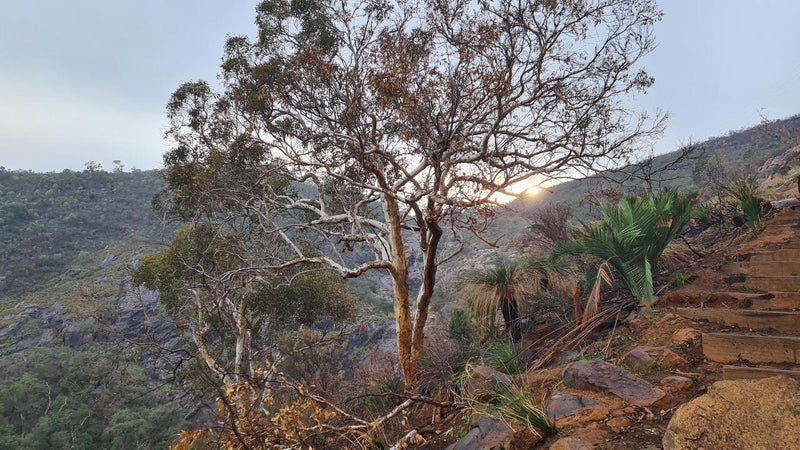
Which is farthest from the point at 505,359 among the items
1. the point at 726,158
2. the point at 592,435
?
the point at 726,158

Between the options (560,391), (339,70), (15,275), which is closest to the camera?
(560,391)

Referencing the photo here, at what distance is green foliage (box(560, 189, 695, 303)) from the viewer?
486 cm

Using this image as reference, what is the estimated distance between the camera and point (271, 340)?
1466 centimetres

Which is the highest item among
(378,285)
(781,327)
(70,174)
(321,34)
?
(70,174)

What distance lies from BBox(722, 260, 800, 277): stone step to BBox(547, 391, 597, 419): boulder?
3136mm

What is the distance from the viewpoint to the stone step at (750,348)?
292 centimetres

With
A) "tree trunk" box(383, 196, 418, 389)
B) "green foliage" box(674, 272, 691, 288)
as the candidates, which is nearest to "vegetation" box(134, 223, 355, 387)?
"tree trunk" box(383, 196, 418, 389)

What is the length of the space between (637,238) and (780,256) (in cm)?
169

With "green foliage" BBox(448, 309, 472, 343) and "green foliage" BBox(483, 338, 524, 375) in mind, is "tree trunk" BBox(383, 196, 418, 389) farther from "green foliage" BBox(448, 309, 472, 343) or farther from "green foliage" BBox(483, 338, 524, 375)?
"green foliage" BBox(483, 338, 524, 375)

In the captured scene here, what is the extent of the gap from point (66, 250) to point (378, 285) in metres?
24.5

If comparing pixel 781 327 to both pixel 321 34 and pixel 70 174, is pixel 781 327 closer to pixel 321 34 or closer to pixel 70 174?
pixel 321 34

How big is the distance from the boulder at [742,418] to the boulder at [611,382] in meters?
0.84

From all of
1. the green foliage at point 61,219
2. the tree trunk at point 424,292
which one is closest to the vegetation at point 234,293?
the tree trunk at point 424,292

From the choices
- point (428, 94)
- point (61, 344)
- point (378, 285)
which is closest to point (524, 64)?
point (428, 94)
